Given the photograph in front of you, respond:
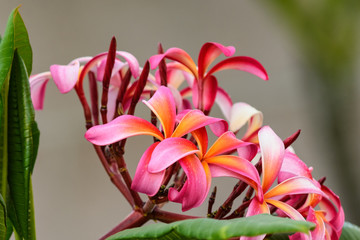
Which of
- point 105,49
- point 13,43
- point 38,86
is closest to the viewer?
point 13,43

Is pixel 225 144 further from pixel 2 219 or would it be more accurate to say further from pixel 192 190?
pixel 2 219

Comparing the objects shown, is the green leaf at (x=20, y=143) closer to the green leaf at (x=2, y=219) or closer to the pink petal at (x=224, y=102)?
the green leaf at (x=2, y=219)

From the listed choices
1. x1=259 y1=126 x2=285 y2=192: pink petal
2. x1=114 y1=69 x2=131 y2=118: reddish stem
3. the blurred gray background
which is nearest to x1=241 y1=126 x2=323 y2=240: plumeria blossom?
x1=259 y1=126 x2=285 y2=192: pink petal

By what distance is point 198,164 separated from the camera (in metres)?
0.29

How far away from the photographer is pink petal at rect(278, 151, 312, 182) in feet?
1.10

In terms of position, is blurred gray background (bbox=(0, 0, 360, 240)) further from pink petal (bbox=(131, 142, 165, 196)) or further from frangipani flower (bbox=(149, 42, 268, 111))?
pink petal (bbox=(131, 142, 165, 196))

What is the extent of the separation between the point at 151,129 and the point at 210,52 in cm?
10

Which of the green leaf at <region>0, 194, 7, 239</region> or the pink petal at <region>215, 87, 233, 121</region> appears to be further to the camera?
the pink petal at <region>215, 87, 233, 121</region>

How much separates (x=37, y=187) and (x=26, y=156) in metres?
2.13

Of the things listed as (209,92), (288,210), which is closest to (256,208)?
(288,210)

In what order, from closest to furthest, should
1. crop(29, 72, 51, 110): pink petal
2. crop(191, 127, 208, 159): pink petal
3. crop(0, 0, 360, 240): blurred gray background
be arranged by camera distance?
crop(191, 127, 208, 159): pink petal < crop(29, 72, 51, 110): pink petal < crop(0, 0, 360, 240): blurred gray background

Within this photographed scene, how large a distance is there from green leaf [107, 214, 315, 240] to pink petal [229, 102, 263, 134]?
6.7 inches

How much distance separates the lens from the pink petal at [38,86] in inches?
16.3

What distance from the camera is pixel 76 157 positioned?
2463mm
